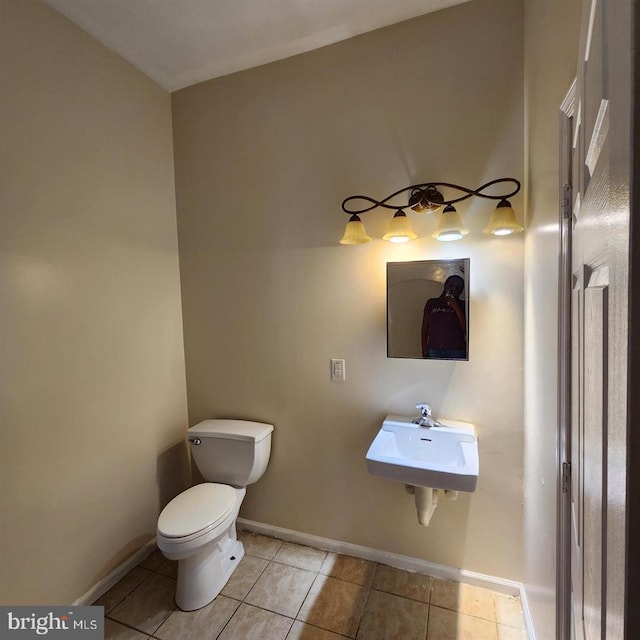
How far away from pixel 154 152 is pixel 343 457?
2.13 metres

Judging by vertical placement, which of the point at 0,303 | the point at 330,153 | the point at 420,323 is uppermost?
the point at 330,153

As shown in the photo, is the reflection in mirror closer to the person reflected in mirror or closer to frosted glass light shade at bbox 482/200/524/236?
the person reflected in mirror

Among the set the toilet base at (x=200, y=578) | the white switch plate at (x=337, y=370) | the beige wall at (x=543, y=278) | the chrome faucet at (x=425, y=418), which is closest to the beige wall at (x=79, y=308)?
the toilet base at (x=200, y=578)

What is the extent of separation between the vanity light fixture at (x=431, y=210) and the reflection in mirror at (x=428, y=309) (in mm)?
154

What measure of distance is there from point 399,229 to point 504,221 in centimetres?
43

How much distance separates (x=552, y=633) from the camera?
3.46 ft

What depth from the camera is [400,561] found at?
1.77 m

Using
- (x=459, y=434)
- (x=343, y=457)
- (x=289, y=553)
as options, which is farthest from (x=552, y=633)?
(x=289, y=553)

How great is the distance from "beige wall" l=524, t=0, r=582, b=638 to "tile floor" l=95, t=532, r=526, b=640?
0.28 meters

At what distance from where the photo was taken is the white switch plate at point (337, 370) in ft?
5.93

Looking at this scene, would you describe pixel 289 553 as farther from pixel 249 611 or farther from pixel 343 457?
pixel 343 457

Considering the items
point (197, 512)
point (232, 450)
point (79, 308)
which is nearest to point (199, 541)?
point (197, 512)

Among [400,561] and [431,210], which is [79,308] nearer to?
[431,210]

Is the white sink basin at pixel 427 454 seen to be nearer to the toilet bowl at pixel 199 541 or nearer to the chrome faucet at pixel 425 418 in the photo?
the chrome faucet at pixel 425 418
